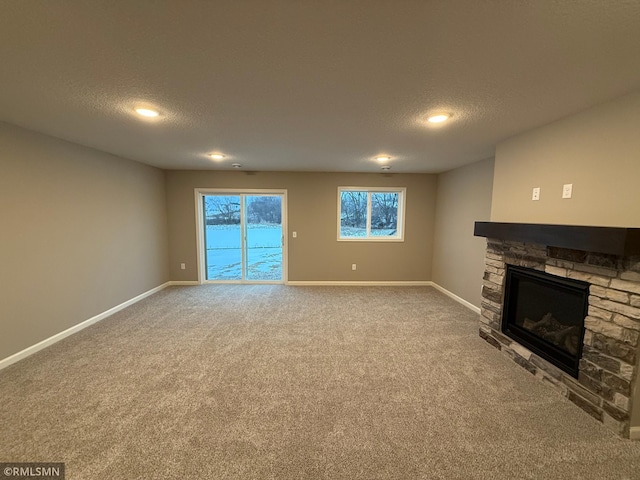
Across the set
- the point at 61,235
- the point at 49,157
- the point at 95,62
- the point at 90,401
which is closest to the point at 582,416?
the point at 90,401

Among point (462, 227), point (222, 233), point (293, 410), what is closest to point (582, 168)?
point (462, 227)

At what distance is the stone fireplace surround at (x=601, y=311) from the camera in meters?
1.66

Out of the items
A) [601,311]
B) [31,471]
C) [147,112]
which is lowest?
[31,471]

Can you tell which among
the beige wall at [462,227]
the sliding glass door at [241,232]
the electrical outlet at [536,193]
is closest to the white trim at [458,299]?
the beige wall at [462,227]

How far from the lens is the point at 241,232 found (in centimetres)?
524

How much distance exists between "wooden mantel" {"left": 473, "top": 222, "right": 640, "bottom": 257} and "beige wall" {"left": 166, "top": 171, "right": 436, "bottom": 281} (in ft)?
8.57

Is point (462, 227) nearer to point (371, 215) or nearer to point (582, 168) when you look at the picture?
point (371, 215)

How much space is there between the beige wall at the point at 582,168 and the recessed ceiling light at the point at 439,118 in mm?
1019

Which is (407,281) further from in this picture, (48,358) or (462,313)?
(48,358)

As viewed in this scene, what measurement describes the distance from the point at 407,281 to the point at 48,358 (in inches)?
214

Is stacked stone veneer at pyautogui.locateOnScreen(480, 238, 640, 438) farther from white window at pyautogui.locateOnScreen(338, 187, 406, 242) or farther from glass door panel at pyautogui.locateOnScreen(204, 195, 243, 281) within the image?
glass door panel at pyautogui.locateOnScreen(204, 195, 243, 281)

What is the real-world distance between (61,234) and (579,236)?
5.07 metres

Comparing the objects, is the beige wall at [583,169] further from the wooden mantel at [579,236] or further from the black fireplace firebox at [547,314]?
the black fireplace firebox at [547,314]

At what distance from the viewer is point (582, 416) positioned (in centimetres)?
186
